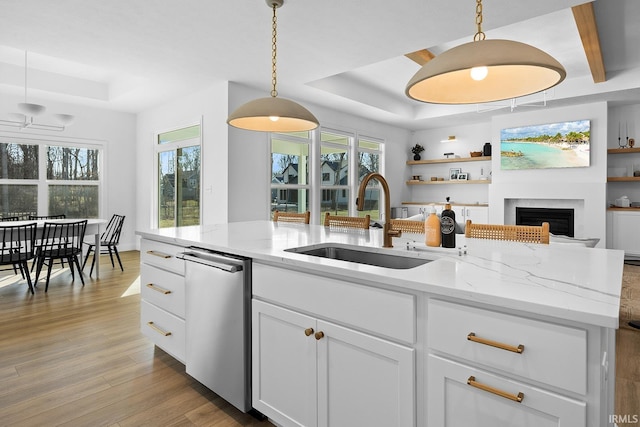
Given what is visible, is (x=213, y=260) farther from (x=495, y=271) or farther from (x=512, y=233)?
(x=512, y=233)

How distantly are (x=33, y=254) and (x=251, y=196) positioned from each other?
2.64 meters

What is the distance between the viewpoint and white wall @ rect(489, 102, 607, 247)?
6.02 meters

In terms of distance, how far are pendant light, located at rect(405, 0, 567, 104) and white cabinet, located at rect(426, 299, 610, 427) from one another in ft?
2.43

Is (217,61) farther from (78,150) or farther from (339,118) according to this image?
(78,150)

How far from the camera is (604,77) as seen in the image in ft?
17.2

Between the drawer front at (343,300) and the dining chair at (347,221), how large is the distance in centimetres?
118

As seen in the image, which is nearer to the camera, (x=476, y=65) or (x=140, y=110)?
(x=476, y=65)

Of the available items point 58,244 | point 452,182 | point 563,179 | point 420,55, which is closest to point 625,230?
point 563,179

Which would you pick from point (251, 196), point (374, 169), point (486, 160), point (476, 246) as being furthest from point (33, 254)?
point (486, 160)

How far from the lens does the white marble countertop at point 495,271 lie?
Result: 961 millimetres

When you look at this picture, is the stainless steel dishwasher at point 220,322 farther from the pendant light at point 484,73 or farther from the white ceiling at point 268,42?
the white ceiling at point 268,42

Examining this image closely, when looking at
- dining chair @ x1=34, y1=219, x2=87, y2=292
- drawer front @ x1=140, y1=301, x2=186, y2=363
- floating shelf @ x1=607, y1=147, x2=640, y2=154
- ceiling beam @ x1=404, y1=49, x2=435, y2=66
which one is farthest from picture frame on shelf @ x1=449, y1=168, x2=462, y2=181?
drawer front @ x1=140, y1=301, x2=186, y2=363

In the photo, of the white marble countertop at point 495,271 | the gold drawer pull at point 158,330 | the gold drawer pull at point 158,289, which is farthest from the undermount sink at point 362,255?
the gold drawer pull at point 158,330

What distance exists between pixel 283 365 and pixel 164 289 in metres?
1.11
